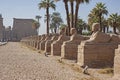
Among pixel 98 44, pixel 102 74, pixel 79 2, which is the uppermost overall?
pixel 79 2

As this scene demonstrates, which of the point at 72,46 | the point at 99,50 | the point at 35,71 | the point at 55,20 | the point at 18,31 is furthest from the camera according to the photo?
the point at 18,31

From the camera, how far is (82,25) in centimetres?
7494

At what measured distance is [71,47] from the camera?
2192 cm

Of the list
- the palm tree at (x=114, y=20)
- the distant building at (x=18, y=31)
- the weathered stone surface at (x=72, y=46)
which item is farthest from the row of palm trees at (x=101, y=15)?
the distant building at (x=18, y=31)

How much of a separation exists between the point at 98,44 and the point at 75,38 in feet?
17.5

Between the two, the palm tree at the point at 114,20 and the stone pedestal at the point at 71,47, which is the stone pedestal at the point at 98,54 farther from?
the palm tree at the point at 114,20

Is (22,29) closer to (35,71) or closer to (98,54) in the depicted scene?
(98,54)

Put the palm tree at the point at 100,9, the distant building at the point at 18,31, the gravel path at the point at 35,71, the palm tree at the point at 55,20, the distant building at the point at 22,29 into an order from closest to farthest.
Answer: the gravel path at the point at 35,71, the palm tree at the point at 100,9, the palm tree at the point at 55,20, the distant building at the point at 18,31, the distant building at the point at 22,29

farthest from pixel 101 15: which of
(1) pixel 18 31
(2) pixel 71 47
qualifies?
(1) pixel 18 31

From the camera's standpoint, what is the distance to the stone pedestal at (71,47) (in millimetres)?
21594

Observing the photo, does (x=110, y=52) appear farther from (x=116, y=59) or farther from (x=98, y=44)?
(x=116, y=59)

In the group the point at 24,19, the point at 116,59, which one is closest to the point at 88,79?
the point at 116,59

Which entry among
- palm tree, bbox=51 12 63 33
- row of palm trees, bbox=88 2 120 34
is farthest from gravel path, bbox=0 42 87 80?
palm tree, bbox=51 12 63 33

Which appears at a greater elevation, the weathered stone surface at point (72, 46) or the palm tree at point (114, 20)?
the palm tree at point (114, 20)
